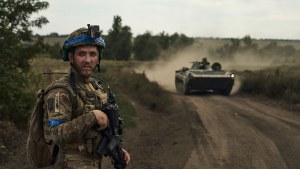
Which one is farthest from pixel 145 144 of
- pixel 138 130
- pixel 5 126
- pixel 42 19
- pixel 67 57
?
pixel 67 57

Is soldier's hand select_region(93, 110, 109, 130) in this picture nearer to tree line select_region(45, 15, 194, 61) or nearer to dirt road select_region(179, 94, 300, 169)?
dirt road select_region(179, 94, 300, 169)

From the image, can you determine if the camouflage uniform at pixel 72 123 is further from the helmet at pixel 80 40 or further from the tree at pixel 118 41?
the tree at pixel 118 41

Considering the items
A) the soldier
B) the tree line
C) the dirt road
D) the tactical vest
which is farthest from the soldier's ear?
the tree line

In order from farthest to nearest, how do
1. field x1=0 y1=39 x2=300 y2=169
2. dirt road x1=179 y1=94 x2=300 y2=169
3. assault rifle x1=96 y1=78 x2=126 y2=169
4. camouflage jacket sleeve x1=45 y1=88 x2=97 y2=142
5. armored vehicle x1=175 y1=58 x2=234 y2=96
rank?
armored vehicle x1=175 y1=58 x2=234 y2=96
field x1=0 y1=39 x2=300 y2=169
dirt road x1=179 y1=94 x2=300 y2=169
assault rifle x1=96 y1=78 x2=126 y2=169
camouflage jacket sleeve x1=45 y1=88 x2=97 y2=142

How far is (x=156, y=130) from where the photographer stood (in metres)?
13.4

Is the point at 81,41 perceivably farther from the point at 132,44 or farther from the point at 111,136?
the point at 132,44

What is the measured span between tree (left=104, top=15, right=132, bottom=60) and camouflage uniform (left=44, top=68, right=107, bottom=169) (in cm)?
6586

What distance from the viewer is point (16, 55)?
Answer: 11.1m

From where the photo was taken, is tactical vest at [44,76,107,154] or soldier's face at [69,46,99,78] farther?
soldier's face at [69,46,99,78]

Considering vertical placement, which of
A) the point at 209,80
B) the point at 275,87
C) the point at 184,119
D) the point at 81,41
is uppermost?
the point at 81,41

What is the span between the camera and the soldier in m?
3.14

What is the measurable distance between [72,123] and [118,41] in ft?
219

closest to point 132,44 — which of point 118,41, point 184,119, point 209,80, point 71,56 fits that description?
point 118,41

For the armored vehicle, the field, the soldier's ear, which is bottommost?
the field
